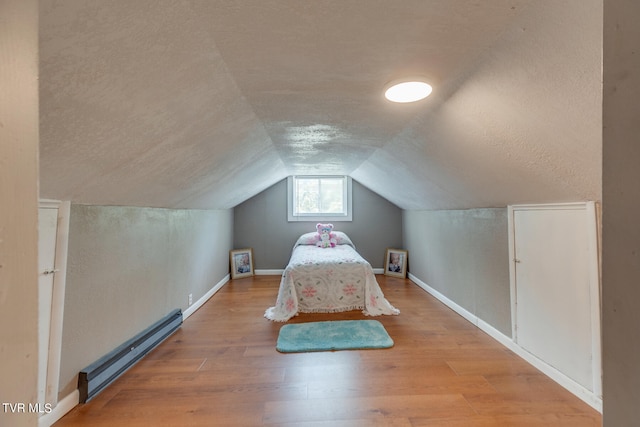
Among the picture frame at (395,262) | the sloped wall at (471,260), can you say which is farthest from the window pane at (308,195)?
the sloped wall at (471,260)

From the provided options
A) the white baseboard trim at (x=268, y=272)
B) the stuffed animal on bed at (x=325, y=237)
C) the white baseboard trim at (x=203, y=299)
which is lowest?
the white baseboard trim at (x=203, y=299)

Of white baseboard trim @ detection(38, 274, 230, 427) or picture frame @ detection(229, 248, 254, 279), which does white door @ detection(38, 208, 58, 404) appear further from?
picture frame @ detection(229, 248, 254, 279)

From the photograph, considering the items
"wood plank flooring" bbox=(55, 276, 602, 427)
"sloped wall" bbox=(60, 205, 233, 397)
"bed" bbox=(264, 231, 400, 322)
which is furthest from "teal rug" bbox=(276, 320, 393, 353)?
"sloped wall" bbox=(60, 205, 233, 397)

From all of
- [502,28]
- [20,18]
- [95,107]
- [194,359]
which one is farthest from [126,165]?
[502,28]

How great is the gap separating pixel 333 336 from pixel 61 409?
185 centimetres

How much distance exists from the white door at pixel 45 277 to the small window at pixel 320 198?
3.66m

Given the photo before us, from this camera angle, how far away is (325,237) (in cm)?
438

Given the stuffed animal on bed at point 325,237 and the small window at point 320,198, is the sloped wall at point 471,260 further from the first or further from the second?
the small window at point 320,198

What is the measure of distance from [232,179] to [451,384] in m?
2.68

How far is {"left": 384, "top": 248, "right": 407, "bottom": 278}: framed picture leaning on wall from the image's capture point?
4715 mm

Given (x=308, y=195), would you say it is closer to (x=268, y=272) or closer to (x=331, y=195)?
(x=331, y=195)

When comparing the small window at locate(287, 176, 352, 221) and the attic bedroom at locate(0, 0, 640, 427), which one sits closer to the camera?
the attic bedroom at locate(0, 0, 640, 427)

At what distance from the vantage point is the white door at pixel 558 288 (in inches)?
62.0

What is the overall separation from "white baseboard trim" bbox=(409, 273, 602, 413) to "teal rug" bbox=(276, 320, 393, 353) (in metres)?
0.95
